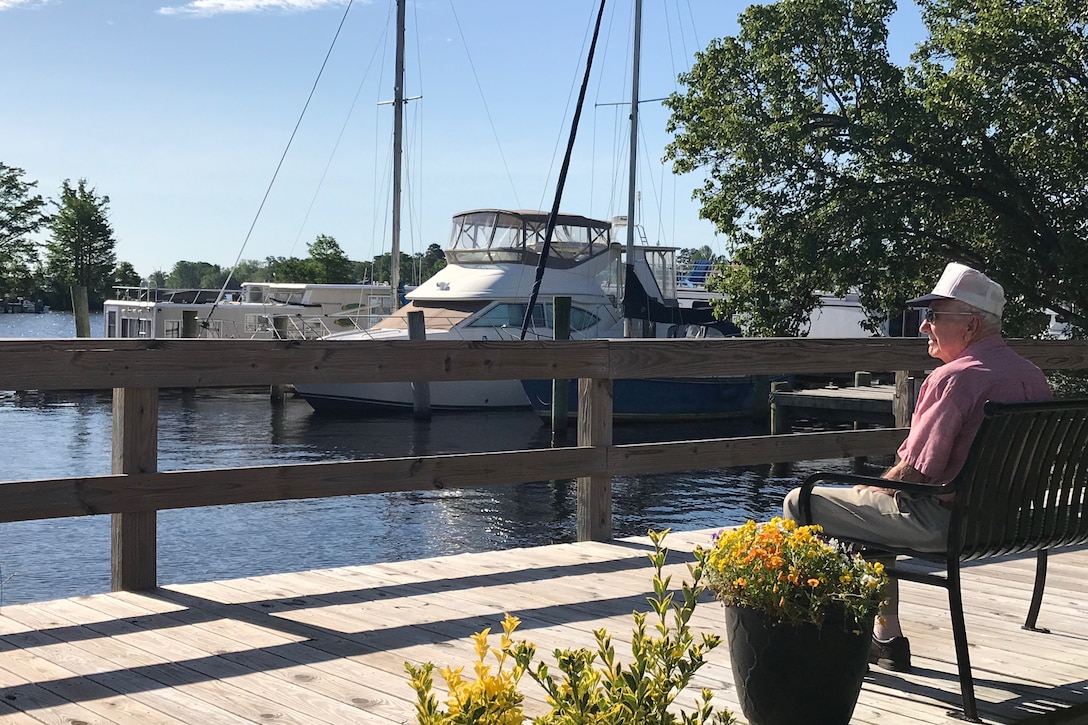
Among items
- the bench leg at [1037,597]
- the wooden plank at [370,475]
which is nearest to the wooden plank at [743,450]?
the wooden plank at [370,475]

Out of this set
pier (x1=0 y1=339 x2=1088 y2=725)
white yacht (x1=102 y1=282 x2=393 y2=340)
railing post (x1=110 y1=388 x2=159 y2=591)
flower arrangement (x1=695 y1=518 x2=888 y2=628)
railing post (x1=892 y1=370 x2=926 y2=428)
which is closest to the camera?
flower arrangement (x1=695 y1=518 x2=888 y2=628)

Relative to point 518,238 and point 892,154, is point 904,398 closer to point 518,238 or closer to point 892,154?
point 892,154

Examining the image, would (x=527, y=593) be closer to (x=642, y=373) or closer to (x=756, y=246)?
(x=642, y=373)

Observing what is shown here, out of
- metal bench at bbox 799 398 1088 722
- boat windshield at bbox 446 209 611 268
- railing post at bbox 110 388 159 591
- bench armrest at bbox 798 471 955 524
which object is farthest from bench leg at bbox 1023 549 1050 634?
boat windshield at bbox 446 209 611 268

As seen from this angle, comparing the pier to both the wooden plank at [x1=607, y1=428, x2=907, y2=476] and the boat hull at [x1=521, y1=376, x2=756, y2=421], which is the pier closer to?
the wooden plank at [x1=607, y1=428, x2=907, y2=476]

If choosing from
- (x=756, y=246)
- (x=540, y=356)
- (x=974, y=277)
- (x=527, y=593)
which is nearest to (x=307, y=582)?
(x=527, y=593)

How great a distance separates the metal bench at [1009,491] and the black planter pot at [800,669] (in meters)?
0.42

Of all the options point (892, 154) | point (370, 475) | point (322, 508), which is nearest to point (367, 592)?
point (370, 475)

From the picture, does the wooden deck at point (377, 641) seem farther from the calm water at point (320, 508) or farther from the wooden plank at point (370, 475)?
the calm water at point (320, 508)

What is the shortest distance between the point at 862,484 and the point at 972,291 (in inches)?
27.0

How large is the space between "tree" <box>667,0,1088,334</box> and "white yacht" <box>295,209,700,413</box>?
930 cm

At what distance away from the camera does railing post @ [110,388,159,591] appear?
464 centimetres

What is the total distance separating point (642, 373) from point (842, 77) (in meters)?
18.5

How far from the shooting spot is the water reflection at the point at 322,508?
13.8 metres
